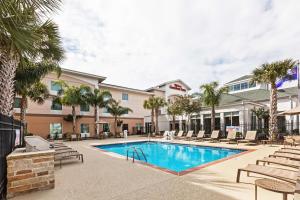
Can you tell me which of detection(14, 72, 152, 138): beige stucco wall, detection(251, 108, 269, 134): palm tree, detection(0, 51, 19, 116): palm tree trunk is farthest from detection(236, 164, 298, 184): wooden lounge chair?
detection(14, 72, 152, 138): beige stucco wall

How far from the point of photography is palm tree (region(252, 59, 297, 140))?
14.4 m

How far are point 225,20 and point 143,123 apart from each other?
27.4m

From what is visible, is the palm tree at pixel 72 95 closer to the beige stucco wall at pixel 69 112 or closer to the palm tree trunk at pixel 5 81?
the beige stucco wall at pixel 69 112

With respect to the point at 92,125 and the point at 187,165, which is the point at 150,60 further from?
the point at 92,125

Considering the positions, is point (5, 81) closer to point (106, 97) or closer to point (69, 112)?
point (106, 97)

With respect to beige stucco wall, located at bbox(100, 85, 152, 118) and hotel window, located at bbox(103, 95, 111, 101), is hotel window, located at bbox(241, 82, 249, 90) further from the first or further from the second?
hotel window, located at bbox(103, 95, 111, 101)

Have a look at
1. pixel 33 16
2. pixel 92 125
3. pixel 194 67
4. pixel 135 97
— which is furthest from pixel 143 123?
pixel 33 16

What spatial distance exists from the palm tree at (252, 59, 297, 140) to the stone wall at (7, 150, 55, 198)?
16117 millimetres

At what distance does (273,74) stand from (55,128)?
2588cm

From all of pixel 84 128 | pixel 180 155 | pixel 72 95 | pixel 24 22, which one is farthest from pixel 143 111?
pixel 24 22

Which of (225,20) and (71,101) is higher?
(225,20)

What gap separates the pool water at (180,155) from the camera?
10580 mm

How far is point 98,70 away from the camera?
97.3 ft

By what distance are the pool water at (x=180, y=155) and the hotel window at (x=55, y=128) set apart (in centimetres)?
1115
